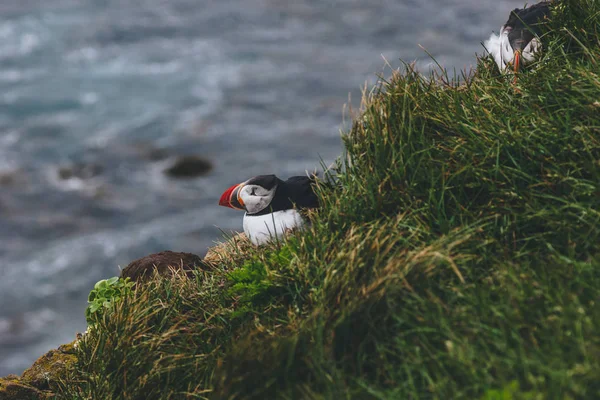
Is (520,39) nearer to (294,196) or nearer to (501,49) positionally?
(501,49)

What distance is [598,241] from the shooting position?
3902 millimetres

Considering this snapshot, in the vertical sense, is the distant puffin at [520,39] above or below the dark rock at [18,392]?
above

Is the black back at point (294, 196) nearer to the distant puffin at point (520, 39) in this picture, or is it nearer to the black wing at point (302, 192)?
the black wing at point (302, 192)

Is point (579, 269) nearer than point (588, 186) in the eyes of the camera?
Yes

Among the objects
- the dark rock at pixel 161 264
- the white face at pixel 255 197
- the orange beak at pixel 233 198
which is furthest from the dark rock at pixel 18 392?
the white face at pixel 255 197

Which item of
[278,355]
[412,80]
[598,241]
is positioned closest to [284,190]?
[412,80]

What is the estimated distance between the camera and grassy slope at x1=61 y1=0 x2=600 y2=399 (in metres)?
3.21

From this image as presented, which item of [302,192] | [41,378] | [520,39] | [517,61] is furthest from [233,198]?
[520,39]

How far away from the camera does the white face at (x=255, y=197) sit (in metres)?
5.59

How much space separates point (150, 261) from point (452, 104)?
10.6 feet

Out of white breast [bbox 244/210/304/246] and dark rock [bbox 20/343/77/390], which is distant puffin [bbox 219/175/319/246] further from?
dark rock [bbox 20/343/77/390]

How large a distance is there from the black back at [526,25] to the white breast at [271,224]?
2.82 metres

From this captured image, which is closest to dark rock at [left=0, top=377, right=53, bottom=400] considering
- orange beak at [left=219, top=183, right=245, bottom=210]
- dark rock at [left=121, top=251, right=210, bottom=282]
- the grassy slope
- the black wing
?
the grassy slope

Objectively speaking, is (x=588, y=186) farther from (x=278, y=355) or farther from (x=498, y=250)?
(x=278, y=355)
